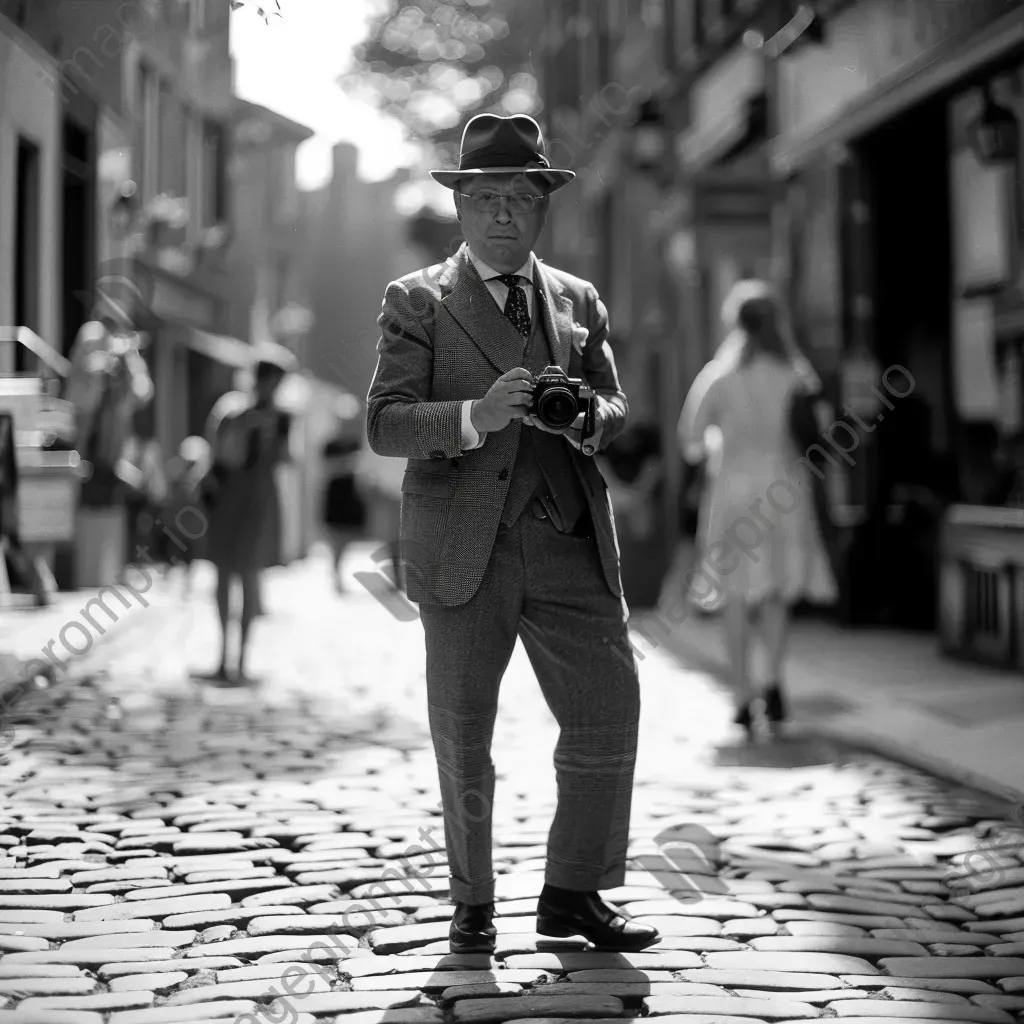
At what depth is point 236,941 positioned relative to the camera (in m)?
4.02

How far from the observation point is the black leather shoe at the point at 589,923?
4016 mm

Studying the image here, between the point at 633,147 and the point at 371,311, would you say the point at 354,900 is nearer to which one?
the point at 633,147

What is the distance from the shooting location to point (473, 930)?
3.96m

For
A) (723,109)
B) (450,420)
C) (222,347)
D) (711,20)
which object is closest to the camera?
(450,420)

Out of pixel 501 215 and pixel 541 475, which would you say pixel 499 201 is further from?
pixel 541 475

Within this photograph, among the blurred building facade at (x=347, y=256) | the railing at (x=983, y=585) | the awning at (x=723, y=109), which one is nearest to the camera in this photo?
the railing at (x=983, y=585)

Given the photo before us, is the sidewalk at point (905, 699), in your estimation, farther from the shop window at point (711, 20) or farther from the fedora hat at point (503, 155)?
the shop window at point (711, 20)

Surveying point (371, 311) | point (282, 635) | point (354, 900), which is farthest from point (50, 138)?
point (371, 311)

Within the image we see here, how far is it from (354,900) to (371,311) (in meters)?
42.9

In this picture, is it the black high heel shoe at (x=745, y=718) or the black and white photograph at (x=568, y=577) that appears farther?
the black high heel shoe at (x=745, y=718)

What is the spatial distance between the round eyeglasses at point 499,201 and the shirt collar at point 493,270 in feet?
0.49

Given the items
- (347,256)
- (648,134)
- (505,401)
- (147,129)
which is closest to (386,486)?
(648,134)

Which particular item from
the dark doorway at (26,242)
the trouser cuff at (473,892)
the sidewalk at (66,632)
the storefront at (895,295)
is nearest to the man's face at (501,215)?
the trouser cuff at (473,892)

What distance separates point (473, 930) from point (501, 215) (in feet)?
5.81
